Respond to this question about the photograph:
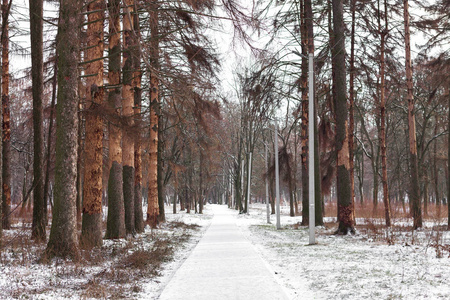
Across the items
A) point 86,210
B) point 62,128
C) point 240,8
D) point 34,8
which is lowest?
point 86,210

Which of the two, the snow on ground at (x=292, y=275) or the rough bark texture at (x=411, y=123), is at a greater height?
the rough bark texture at (x=411, y=123)

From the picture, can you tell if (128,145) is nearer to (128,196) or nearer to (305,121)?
(128,196)

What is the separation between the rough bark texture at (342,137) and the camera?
1433cm

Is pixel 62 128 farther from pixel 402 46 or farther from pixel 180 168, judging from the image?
pixel 402 46

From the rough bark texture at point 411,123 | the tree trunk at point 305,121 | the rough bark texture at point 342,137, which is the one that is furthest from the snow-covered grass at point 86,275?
the tree trunk at point 305,121

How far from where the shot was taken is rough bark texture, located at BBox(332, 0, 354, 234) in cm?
1433

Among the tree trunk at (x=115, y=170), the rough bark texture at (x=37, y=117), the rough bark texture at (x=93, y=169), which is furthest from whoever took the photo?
the tree trunk at (x=115, y=170)

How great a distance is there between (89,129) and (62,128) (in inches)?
84.7

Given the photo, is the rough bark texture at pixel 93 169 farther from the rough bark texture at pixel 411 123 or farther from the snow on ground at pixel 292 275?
the rough bark texture at pixel 411 123

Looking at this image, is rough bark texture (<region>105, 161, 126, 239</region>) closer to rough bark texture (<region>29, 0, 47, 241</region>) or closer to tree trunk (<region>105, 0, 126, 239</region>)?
tree trunk (<region>105, 0, 126, 239</region>)

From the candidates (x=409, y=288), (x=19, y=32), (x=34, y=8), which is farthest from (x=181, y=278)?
(x=19, y=32)

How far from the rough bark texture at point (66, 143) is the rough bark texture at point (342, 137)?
32.5 ft

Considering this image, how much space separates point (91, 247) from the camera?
9.01 m

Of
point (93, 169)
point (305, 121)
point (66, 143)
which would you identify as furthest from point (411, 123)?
point (66, 143)
